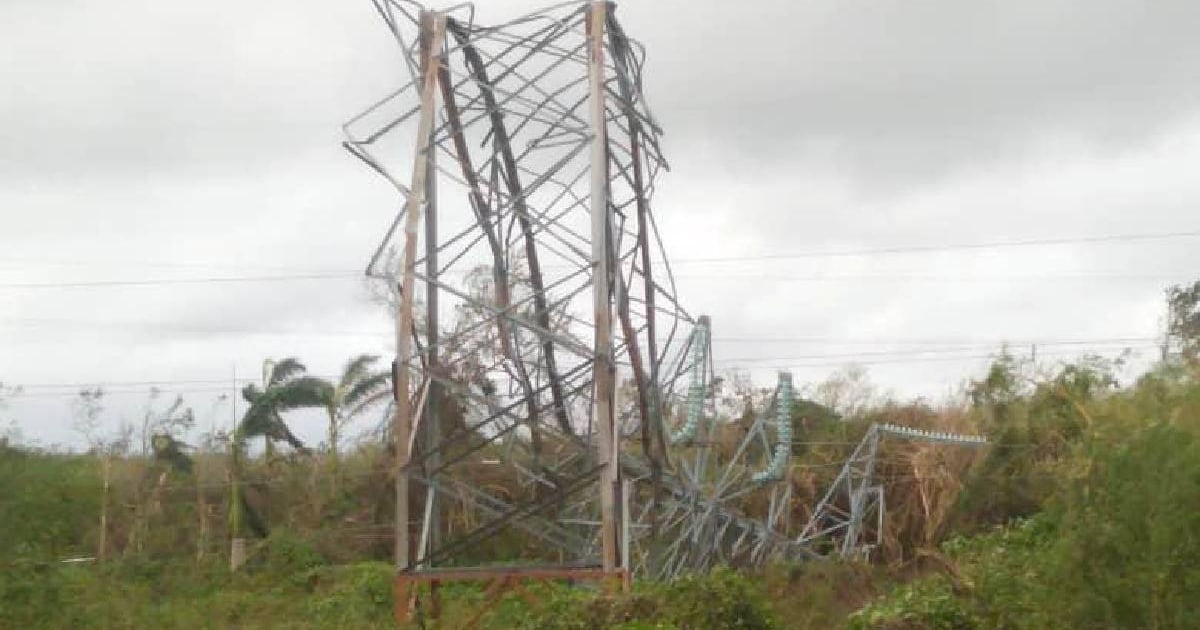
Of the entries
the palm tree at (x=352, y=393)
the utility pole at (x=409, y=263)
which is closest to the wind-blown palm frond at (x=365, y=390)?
the palm tree at (x=352, y=393)

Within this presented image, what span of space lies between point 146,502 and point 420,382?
47.4 feet

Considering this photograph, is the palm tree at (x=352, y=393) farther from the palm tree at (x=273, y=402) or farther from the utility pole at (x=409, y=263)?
the utility pole at (x=409, y=263)

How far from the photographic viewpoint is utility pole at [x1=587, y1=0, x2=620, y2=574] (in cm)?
1614

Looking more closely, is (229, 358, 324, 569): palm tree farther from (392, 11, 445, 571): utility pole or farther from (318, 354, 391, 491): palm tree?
(392, 11, 445, 571): utility pole

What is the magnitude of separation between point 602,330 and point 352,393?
51.2 ft

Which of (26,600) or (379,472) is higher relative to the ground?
(379,472)

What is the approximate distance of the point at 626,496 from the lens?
17109mm

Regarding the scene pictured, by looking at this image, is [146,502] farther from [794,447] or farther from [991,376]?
[991,376]

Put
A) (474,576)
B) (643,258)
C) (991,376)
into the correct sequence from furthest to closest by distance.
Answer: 1. (991,376)
2. (643,258)
3. (474,576)

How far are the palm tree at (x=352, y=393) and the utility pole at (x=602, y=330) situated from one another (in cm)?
1482

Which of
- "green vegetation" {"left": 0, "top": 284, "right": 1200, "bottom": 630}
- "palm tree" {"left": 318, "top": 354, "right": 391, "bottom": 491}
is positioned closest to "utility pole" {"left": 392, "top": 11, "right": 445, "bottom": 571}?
"green vegetation" {"left": 0, "top": 284, "right": 1200, "bottom": 630}

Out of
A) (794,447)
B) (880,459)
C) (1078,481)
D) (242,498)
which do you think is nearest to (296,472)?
(242,498)

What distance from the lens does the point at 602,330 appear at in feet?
53.4

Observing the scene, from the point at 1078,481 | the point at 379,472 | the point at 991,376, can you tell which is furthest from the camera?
the point at 379,472
